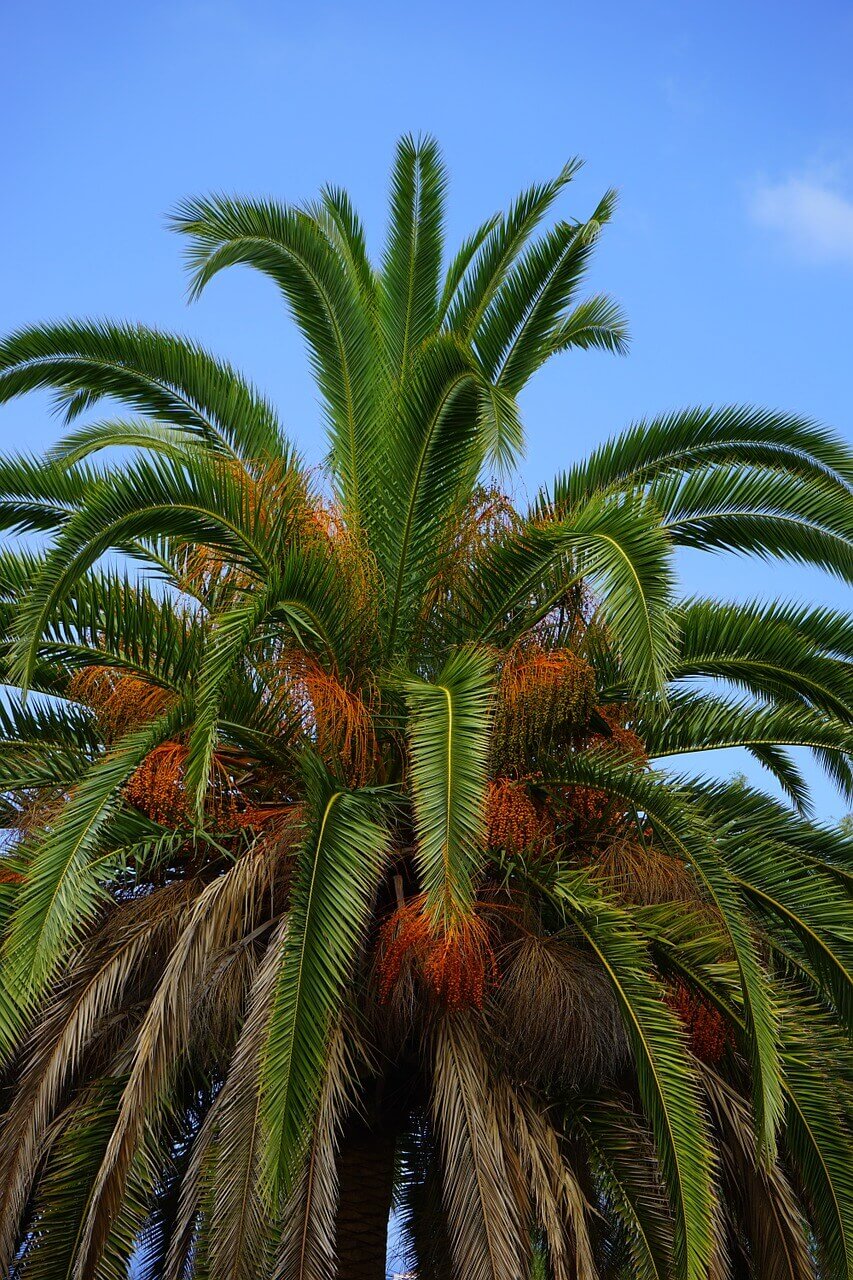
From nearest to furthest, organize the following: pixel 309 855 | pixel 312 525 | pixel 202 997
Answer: pixel 309 855
pixel 202 997
pixel 312 525

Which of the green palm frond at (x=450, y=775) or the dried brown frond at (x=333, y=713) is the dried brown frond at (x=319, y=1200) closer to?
the green palm frond at (x=450, y=775)

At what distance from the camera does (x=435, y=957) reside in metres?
7.23

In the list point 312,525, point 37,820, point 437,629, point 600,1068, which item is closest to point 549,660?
point 437,629

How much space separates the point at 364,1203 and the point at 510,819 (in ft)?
9.21

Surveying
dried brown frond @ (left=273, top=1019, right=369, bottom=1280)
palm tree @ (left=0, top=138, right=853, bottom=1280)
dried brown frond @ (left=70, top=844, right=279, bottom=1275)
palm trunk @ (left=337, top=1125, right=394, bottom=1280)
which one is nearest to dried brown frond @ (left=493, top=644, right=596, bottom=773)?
palm tree @ (left=0, top=138, right=853, bottom=1280)

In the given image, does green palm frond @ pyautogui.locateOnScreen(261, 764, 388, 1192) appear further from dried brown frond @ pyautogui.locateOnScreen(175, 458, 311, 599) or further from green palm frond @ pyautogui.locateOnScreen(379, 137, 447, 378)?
green palm frond @ pyautogui.locateOnScreen(379, 137, 447, 378)

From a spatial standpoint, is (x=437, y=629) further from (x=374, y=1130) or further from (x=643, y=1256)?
(x=643, y=1256)

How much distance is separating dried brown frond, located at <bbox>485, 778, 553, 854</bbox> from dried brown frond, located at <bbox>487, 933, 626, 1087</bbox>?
0.56 metres

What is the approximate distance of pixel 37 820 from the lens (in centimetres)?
865

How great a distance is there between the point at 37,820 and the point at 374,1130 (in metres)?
2.90

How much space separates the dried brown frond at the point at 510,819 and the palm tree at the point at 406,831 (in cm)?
3

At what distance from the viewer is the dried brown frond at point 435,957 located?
7.25m

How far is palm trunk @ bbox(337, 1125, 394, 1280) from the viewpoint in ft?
→ 28.9

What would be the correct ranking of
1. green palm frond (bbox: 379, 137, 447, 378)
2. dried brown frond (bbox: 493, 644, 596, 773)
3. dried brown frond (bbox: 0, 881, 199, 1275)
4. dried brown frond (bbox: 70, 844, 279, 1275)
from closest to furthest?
dried brown frond (bbox: 70, 844, 279, 1275) < dried brown frond (bbox: 0, 881, 199, 1275) < dried brown frond (bbox: 493, 644, 596, 773) < green palm frond (bbox: 379, 137, 447, 378)
